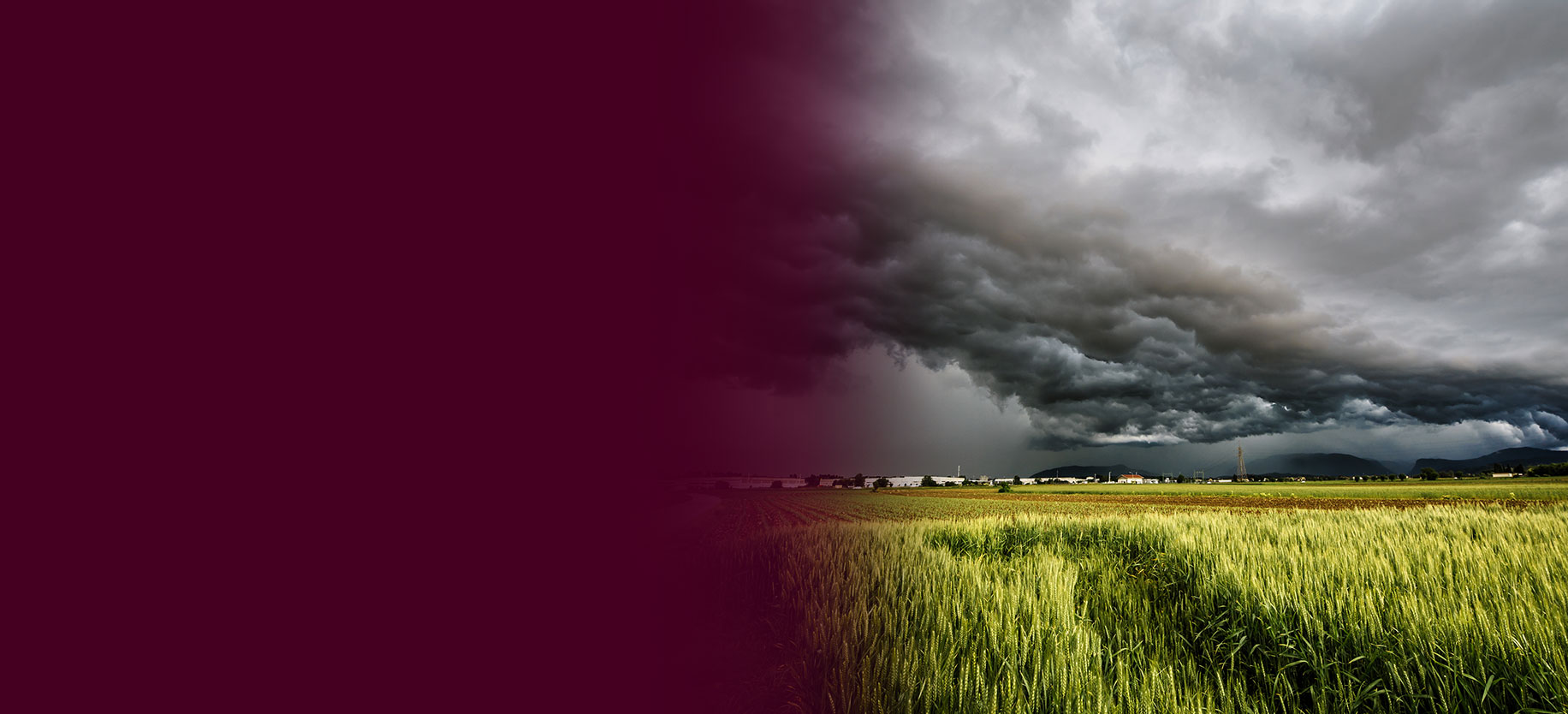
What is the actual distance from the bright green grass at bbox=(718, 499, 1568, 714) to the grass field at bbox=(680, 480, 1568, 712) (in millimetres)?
24

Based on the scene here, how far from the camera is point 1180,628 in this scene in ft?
20.0

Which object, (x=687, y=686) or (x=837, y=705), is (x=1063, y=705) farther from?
(x=687, y=686)

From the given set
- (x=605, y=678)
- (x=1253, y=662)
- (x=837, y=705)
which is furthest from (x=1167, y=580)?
(x=605, y=678)

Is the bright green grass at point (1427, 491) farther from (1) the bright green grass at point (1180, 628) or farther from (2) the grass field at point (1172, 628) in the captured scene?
(2) the grass field at point (1172, 628)

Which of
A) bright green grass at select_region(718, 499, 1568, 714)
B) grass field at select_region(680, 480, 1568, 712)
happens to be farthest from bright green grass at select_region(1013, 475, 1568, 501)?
grass field at select_region(680, 480, 1568, 712)

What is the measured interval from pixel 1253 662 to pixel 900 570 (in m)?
3.22

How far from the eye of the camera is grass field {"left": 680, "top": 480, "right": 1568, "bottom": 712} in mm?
3172

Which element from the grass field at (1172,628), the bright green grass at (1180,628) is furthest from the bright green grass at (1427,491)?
the grass field at (1172,628)

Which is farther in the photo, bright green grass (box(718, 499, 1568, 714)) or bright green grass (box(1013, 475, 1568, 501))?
bright green grass (box(1013, 475, 1568, 501))

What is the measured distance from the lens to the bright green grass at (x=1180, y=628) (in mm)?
3160

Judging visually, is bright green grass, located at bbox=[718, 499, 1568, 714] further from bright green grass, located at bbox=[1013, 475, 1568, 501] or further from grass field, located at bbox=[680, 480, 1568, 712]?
bright green grass, located at bbox=[1013, 475, 1568, 501]

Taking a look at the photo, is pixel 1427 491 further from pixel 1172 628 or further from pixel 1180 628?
pixel 1172 628

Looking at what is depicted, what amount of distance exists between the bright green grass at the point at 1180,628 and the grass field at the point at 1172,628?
2 centimetres

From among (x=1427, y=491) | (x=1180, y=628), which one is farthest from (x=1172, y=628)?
(x=1427, y=491)
